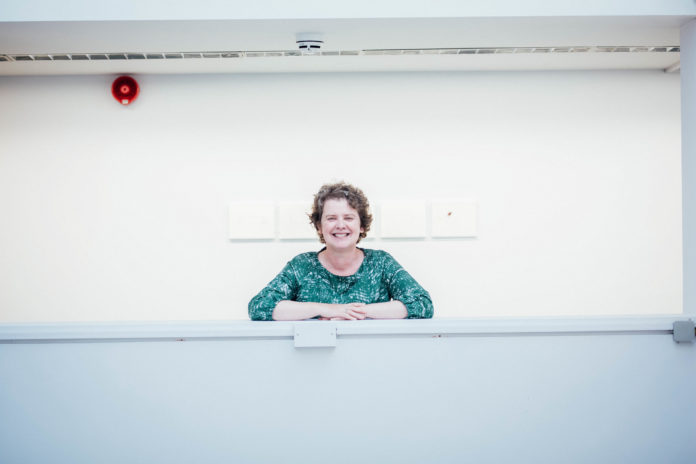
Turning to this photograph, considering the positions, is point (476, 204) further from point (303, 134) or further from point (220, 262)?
point (220, 262)

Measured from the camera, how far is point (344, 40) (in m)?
2.09

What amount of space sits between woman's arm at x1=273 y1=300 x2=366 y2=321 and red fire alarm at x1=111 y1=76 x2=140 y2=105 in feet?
5.72

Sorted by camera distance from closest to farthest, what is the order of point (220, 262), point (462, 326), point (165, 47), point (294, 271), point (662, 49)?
1. point (462, 326)
2. point (294, 271)
3. point (165, 47)
4. point (662, 49)
5. point (220, 262)

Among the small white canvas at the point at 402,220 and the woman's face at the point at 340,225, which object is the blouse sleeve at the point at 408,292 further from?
the small white canvas at the point at 402,220

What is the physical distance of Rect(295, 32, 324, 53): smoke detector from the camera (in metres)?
1.98

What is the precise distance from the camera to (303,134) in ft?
9.60

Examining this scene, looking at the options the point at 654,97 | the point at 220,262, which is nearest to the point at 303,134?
the point at 220,262

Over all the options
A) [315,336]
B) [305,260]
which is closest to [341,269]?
[305,260]

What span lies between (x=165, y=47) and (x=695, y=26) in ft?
6.66

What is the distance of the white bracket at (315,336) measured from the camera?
1.32 m

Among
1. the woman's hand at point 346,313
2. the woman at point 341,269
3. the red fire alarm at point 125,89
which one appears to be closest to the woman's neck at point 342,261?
the woman at point 341,269

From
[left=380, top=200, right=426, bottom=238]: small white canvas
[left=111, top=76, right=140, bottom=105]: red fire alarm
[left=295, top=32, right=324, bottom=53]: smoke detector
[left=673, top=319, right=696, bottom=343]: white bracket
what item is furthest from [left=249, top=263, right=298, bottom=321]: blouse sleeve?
[left=111, top=76, right=140, bottom=105]: red fire alarm

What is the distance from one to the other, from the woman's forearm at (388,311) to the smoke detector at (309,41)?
1037 mm

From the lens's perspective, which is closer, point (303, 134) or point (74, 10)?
point (74, 10)
